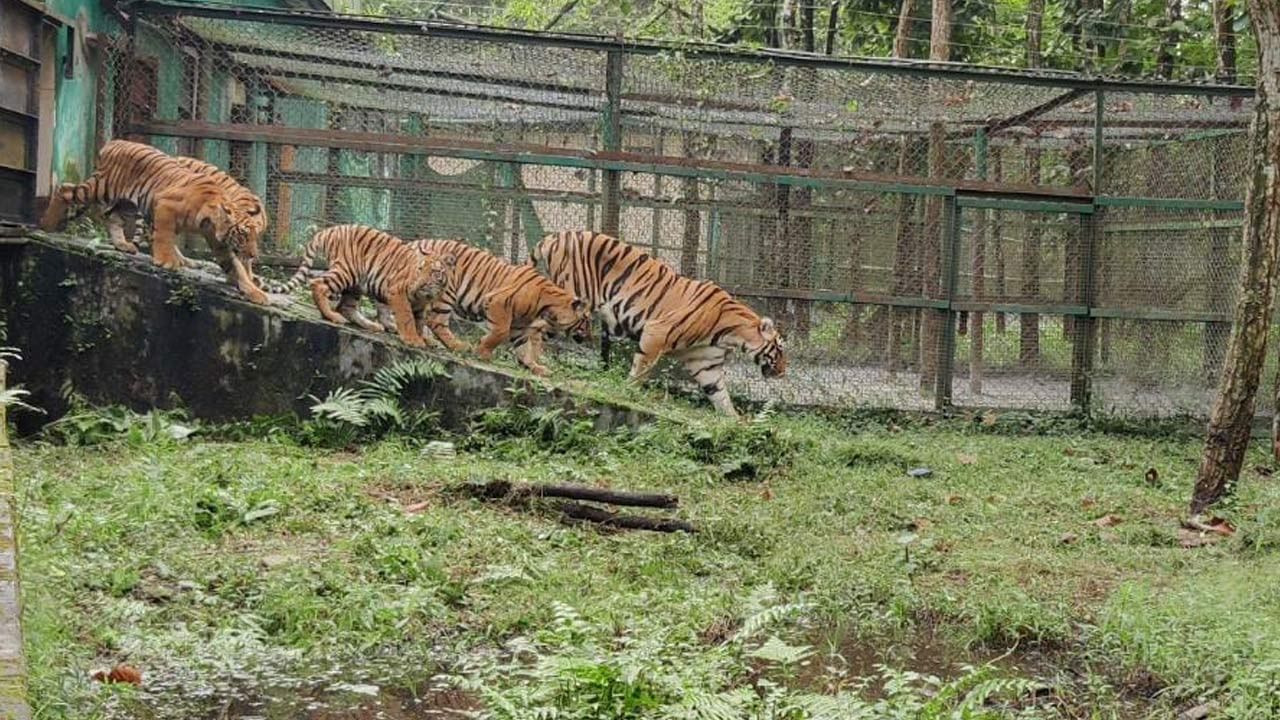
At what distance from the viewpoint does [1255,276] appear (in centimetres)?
702

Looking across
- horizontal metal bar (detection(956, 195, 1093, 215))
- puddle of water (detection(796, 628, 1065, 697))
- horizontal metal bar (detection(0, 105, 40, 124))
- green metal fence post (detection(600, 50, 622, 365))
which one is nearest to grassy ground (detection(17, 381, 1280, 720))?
puddle of water (detection(796, 628, 1065, 697))

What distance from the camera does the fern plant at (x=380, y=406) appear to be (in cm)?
859

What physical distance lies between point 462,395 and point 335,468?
1.91 meters

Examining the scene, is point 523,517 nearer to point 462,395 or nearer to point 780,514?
point 780,514

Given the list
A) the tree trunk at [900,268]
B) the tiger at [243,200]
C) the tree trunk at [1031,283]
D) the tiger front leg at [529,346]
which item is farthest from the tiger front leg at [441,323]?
the tree trunk at [1031,283]

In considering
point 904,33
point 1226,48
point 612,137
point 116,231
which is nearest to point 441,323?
point 612,137

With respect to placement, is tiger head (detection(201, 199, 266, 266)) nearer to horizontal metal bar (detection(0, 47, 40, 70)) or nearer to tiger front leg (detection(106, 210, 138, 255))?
tiger front leg (detection(106, 210, 138, 255))

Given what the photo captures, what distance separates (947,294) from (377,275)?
4.48 metres

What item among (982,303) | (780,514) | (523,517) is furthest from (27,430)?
(982,303)

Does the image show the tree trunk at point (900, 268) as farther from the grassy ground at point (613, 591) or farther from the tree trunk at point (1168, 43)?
the tree trunk at point (1168, 43)

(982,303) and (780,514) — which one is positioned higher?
(982,303)

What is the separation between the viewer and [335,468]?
7359 millimetres

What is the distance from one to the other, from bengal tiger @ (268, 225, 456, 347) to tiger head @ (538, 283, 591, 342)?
77cm

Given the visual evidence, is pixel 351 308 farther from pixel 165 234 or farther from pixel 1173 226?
pixel 1173 226
